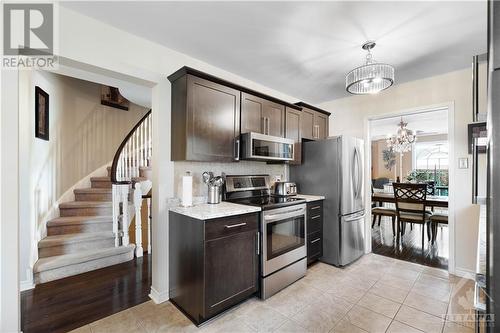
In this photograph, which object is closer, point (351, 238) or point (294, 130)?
point (351, 238)

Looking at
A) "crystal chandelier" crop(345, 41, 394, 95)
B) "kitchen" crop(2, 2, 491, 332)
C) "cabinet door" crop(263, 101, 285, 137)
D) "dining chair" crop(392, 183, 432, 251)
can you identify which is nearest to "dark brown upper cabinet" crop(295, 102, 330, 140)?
"kitchen" crop(2, 2, 491, 332)

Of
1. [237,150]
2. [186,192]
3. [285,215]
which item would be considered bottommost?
[285,215]

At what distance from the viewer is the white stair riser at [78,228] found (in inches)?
122

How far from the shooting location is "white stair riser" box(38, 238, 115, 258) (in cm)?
279

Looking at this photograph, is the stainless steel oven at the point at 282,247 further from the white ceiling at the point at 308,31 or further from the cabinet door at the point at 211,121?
the white ceiling at the point at 308,31

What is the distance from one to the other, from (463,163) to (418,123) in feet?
12.7

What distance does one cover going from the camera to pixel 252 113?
2.74 metres

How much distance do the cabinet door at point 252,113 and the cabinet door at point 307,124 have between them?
90 centimetres

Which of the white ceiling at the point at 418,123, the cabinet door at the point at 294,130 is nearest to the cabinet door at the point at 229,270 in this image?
the cabinet door at the point at 294,130

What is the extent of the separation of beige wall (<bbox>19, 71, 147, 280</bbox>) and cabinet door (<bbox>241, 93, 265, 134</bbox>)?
237 centimetres

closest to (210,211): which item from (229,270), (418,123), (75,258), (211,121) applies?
(229,270)

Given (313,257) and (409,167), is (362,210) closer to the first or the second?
(313,257)

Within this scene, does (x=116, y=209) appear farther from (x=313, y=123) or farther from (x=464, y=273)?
(x=464, y=273)
